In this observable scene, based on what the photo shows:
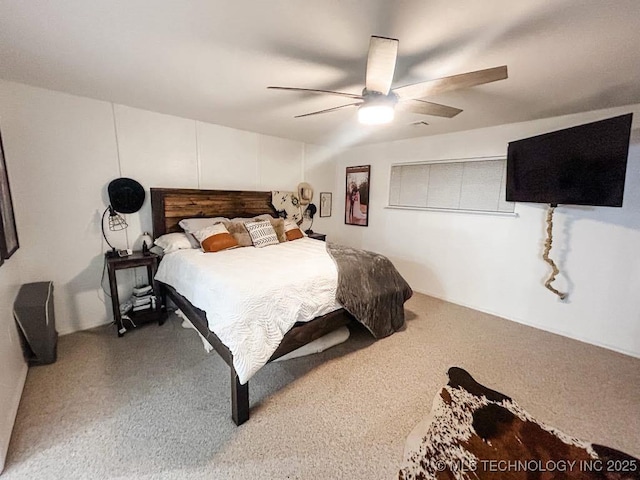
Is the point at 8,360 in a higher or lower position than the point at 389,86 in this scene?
lower

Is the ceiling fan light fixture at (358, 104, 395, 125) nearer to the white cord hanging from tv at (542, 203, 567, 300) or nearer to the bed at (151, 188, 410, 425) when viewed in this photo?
the bed at (151, 188, 410, 425)

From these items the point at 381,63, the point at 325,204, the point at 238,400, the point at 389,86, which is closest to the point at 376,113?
the point at 389,86

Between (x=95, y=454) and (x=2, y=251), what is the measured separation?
4.54 feet

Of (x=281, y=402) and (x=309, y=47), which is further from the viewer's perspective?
(x=281, y=402)

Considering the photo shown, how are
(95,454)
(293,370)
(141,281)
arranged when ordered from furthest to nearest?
(141,281)
(293,370)
(95,454)

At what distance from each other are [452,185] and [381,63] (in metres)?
2.67

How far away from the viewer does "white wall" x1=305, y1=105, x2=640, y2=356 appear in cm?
254

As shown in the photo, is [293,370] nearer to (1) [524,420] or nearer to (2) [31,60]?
(1) [524,420]

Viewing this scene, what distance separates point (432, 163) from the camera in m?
3.76

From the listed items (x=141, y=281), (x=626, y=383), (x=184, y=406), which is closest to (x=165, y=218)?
(x=141, y=281)

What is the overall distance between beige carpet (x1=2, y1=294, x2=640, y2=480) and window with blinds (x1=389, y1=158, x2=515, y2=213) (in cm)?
162

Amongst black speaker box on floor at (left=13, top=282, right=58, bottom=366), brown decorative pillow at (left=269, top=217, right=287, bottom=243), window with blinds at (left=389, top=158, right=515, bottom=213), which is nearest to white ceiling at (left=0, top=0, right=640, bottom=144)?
window with blinds at (left=389, top=158, right=515, bottom=213)

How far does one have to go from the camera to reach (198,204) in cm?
327

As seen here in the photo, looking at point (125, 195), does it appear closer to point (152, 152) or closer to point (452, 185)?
point (152, 152)
